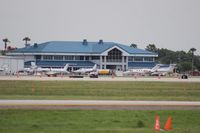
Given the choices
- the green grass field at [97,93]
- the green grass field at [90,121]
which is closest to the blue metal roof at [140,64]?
the green grass field at [97,93]

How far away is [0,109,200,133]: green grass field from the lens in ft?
58.0

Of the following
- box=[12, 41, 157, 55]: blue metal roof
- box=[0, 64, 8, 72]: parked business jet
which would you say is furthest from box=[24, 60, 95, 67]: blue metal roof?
box=[0, 64, 8, 72]: parked business jet

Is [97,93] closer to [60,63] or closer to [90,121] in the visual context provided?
[90,121]

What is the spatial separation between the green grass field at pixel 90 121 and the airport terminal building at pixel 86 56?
360 ft

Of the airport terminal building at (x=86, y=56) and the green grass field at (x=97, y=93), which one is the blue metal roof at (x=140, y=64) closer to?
the airport terminal building at (x=86, y=56)

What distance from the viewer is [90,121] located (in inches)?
798

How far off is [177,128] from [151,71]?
101m

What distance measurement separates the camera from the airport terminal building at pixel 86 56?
13388cm

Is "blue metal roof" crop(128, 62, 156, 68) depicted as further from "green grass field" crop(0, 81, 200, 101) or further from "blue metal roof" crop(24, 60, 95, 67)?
"green grass field" crop(0, 81, 200, 101)

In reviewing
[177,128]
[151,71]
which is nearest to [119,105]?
→ [177,128]

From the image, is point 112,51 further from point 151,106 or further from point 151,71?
point 151,106

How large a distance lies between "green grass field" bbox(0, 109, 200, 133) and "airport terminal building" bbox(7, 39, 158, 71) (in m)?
110

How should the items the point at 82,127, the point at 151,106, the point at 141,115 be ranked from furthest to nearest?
the point at 151,106 < the point at 141,115 < the point at 82,127

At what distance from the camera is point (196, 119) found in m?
22.0
